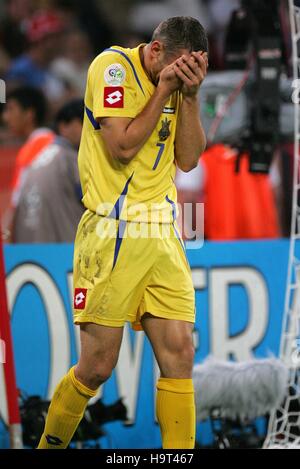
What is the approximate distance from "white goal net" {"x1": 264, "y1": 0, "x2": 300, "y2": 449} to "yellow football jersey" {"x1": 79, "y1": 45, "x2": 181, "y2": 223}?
165 cm

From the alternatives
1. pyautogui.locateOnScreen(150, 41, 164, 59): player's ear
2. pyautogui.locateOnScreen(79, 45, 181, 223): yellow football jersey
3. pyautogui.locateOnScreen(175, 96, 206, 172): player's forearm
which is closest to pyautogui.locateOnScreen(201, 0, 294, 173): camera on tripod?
pyautogui.locateOnScreen(175, 96, 206, 172): player's forearm

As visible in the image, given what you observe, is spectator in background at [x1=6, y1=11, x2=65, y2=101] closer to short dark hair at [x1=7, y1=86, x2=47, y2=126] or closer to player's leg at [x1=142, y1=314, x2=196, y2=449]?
short dark hair at [x1=7, y1=86, x2=47, y2=126]

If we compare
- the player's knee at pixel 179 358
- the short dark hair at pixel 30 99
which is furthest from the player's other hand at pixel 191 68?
the short dark hair at pixel 30 99

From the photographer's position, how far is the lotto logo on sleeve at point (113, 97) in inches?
198

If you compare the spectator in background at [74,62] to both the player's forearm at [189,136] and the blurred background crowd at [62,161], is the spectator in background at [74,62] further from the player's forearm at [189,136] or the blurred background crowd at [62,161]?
the player's forearm at [189,136]

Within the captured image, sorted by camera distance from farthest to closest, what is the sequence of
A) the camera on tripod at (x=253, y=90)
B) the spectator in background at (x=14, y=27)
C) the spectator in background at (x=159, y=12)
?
the spectator in background at (x=159, y=12) → the spectator in background at (x=14, y=27) → the camera on tripod at (x=253, y=90)

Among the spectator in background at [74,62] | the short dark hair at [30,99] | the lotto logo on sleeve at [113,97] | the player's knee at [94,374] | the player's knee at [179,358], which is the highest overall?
the spectator in background at [74,62]

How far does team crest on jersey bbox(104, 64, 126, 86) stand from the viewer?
199 inches

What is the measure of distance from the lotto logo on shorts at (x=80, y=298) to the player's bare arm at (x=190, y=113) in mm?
741

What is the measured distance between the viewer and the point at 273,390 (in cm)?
649

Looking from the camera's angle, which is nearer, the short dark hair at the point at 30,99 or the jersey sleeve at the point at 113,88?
the jersey sleeve at the point at 113,88

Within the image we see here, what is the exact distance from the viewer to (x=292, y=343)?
6.71 metres
